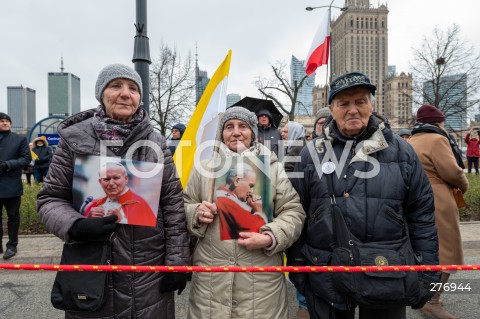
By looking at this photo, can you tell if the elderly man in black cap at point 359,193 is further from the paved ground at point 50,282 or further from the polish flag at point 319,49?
the polish flag at point 319,49

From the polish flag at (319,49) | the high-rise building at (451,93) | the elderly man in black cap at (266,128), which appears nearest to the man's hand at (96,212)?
the elderly man in black cap at (266,128)

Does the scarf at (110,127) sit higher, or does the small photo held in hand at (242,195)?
the scarf at (110,127)

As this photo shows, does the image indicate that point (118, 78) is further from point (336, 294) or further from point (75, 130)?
point (336, 294)

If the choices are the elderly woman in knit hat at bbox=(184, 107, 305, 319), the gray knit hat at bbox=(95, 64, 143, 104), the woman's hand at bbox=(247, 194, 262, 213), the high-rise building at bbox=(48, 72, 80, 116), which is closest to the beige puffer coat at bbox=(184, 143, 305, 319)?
the elderly woman in knit hat at bbox=(184, 107, 305, 319)

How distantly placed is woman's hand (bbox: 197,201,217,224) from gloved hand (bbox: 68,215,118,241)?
52cm

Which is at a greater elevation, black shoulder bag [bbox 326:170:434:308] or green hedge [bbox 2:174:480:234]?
black shoulder bag [bbox 326:170:434:308]

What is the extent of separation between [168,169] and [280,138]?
133 inches

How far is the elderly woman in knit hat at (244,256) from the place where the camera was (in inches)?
81.6

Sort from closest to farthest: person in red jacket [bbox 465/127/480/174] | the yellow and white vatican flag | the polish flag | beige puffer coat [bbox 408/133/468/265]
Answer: the yellow and white vatican flag < beige puffer coat [bbox 408/133/468/265] < the polish flag < person in red jacket [bbox 465/127/480/174]

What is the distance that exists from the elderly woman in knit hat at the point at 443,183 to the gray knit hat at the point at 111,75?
2.86 m

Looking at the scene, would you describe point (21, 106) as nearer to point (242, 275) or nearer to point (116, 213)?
point (116, 213)

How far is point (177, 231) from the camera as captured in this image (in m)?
2.01

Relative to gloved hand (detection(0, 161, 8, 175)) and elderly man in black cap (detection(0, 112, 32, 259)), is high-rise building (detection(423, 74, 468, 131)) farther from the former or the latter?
gloved hand (detection(0, 161, 8, 175))

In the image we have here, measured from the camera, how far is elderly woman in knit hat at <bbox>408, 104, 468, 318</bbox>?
3.31m
